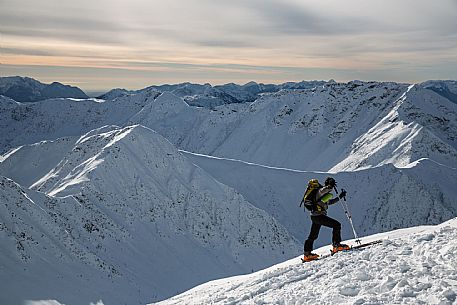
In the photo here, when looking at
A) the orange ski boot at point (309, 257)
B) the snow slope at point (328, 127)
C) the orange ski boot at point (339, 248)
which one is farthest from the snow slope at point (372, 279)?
the snow slope at point (328, 127)

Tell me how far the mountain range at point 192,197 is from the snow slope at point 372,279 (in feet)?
50.3

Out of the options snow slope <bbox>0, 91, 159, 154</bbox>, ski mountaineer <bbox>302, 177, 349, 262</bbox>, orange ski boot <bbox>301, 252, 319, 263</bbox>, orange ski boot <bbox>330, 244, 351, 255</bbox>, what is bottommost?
orange ski boot <bbox>301, 252, 319, 263</bbox>

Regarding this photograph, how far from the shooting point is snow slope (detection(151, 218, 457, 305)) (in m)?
8.14

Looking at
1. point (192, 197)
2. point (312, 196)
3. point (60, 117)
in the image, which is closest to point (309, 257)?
point (312, 196)

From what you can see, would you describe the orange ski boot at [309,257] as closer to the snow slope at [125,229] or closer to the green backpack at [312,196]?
the green backpack at [312,196]

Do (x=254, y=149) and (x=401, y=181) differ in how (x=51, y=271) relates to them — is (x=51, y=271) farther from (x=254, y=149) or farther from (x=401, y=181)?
(x=254, y=149)

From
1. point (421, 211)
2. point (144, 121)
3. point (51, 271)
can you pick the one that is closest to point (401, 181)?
point (421, 211)

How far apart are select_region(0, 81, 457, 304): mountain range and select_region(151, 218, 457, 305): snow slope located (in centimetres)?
1532

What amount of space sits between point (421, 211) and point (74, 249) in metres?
47.6

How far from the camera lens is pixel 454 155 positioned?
83.4 m

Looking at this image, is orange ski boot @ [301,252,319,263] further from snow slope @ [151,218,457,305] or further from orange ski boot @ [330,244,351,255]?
snow slope @ [151,218,457,305]

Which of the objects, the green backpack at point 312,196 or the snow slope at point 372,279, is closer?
the snow slope at point 372,279

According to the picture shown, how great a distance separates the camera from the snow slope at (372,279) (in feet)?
26.7

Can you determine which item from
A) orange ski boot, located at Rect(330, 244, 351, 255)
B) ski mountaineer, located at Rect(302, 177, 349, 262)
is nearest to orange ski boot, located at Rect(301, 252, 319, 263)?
ski mountaineer, located at Rect(302, 177, 349, 262)
